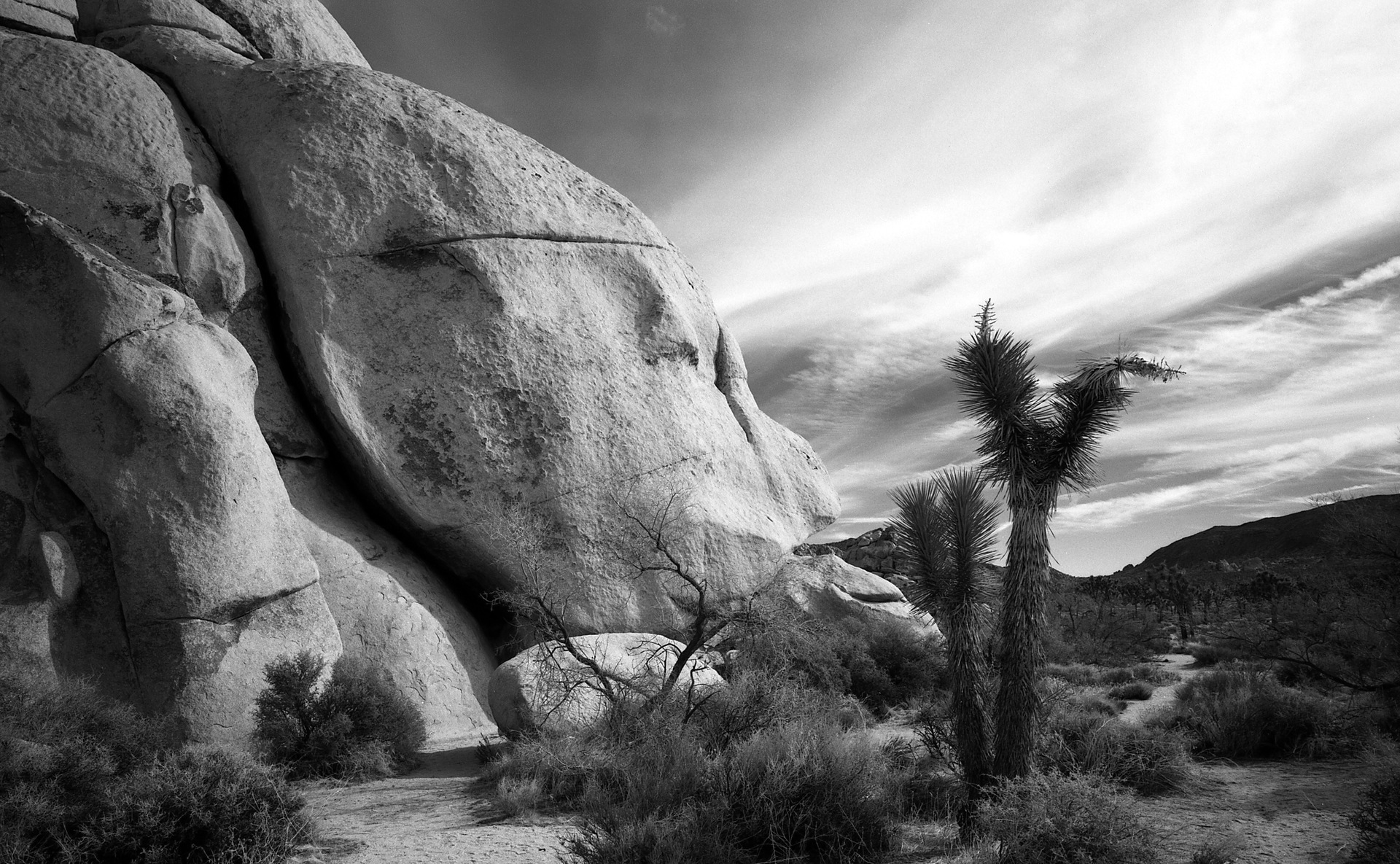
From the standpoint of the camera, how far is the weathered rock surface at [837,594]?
16.5 meters

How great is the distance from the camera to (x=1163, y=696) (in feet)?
50.2

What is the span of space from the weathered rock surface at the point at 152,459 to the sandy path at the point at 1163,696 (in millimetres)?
12187

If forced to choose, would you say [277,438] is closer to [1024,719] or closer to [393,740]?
[393,740]

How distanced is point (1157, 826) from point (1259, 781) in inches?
102

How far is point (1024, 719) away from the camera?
751 cm

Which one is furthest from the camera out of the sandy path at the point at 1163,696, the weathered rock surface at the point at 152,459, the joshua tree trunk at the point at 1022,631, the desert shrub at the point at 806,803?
the sandy path at the point at 1163,696

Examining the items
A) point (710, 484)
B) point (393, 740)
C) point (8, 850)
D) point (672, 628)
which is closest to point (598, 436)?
point (710, 484)

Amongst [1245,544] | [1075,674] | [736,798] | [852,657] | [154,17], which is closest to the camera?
[736,798]

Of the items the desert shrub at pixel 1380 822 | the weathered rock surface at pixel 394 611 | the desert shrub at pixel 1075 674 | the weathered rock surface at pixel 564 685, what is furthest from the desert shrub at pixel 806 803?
the desert shrub at pixel 1075 674

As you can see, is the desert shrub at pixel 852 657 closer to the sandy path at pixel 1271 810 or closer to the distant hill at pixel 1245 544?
the sandy path at pixel 1271 810

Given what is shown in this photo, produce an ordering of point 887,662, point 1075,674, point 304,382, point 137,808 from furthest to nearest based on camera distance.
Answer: point 1075,674 < point 887,662 < point 304,382 < point 137,808

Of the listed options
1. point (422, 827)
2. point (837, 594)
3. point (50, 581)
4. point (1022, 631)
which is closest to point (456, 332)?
point (50, 581)

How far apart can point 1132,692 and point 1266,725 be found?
578 centimetres

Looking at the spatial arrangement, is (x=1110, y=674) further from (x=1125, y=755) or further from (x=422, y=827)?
(x=422, y=827)
